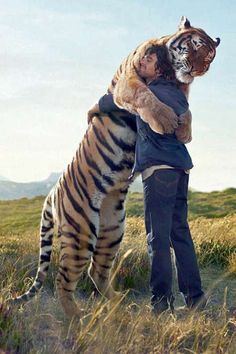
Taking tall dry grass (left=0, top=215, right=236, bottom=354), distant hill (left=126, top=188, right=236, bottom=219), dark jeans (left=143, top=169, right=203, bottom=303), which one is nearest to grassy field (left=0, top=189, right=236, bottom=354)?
tall dry grass (left=0, top=215, right=236, bottom=354)

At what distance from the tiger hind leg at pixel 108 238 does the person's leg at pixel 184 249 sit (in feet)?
1.43

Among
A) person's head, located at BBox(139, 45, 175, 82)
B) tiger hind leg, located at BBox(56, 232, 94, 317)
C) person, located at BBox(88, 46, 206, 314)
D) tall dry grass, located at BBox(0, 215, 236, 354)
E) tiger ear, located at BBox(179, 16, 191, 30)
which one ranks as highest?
tiger ear, located at BBox(179, 16, 191, 30)

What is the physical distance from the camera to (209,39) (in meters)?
4.29

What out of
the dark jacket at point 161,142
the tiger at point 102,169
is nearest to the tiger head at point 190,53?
the tiger at point 102,169

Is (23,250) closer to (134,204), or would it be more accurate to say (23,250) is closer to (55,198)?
(55,198)

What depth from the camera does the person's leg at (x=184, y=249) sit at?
15.0 feet

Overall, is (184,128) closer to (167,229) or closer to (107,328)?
(167,229)

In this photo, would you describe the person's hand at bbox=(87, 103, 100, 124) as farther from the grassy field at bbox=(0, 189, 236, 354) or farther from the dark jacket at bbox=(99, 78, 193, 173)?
the grassy field at bbox=(0, 189, 236, 354)

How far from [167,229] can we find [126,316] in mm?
686

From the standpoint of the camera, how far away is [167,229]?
14.3 ft

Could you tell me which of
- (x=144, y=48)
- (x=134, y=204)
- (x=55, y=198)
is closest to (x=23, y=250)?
(x=55, y=198)

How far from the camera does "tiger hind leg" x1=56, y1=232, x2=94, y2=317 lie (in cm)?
448

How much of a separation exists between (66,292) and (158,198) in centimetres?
100

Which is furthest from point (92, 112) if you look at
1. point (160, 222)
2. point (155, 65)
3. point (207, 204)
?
point (207, 204)
